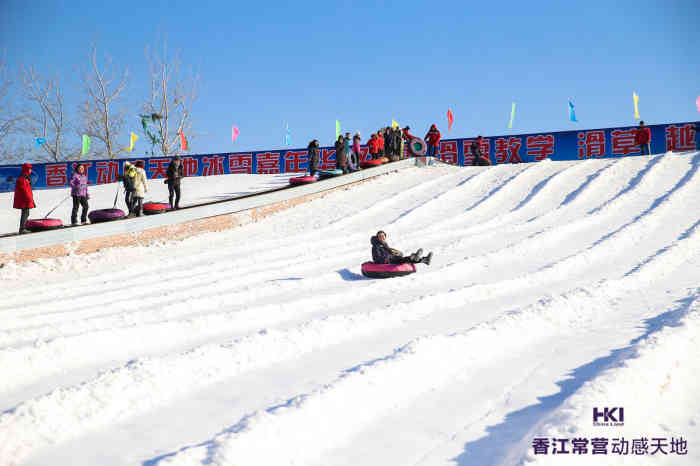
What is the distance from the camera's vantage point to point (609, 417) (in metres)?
3.20

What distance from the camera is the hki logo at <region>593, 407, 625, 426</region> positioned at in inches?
124

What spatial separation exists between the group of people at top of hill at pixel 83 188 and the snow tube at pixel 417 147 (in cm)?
950

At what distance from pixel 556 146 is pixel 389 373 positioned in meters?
17.8

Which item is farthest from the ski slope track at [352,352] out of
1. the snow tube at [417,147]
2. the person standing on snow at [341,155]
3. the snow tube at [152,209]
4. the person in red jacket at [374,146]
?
the snow tube at [417,147]

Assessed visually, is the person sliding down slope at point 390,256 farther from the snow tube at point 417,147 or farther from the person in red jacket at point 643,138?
the person in red jacket at point 643,138

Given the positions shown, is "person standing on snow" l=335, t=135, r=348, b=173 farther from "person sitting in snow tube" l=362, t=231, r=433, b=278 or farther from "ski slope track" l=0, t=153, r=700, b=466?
"person sitting in snow tube" l=362, t=231, r=433, b=278

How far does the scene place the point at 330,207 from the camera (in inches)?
574

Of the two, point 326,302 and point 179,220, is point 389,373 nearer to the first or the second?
point 326,302

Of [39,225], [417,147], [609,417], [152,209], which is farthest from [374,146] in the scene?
[609,417]

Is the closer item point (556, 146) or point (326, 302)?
point (326, 302)

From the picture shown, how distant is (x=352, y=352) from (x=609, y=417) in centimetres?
206

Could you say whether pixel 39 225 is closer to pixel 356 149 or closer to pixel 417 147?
pixel 356 149

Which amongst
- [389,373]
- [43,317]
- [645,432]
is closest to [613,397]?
[645,432]

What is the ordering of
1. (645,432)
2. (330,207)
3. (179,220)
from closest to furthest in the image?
(645,432)
(179,220)
(330,207)
